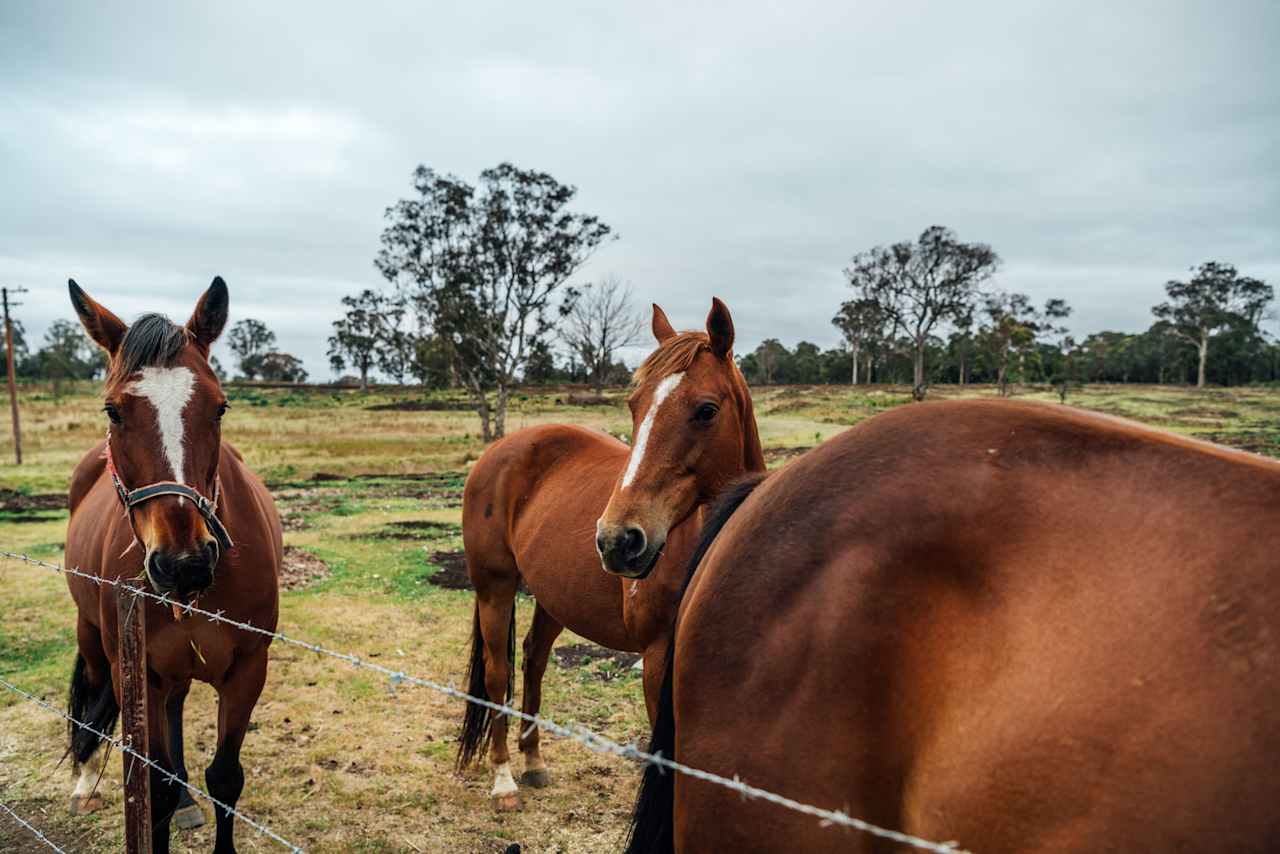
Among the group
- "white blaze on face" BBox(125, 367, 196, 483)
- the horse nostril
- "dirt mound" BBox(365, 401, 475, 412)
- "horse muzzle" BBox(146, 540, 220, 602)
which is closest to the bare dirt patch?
"white blaze on face" BBox(125, 367, 196, 483)

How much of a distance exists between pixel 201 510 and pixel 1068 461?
9.58ft

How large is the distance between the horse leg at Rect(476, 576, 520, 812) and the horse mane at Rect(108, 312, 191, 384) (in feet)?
8.63

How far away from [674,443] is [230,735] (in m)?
2.47

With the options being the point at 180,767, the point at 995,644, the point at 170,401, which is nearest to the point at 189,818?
the point at 180,767

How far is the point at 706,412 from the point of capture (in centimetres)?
297

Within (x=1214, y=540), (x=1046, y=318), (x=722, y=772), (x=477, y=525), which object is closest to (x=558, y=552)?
(x=477, y=525)

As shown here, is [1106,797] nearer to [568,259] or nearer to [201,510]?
[201,510]

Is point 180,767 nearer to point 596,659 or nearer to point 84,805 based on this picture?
point 84,805

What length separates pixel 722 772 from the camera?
1637mm

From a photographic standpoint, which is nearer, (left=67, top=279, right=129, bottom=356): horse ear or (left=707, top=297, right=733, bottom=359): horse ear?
(left=707, top=297, right=733, bottom=359): horse ear

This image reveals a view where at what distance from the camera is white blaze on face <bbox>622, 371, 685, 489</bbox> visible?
287 centimetres

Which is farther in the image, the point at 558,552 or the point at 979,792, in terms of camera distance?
the point at 558,552

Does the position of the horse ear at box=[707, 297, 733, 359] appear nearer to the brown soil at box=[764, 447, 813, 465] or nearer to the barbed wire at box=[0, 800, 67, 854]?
the barbed wire at box=[0, 800, 67, 854]

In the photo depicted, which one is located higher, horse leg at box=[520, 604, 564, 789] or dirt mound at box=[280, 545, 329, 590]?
Answer: horse leg at box=[520, 604, 564, 789]
